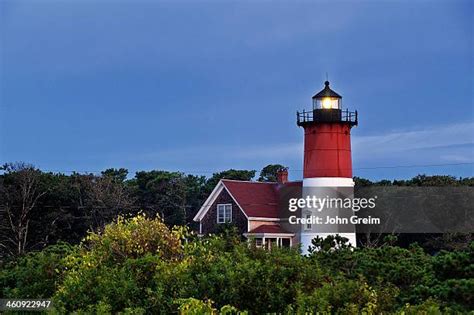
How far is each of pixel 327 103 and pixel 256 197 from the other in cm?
842

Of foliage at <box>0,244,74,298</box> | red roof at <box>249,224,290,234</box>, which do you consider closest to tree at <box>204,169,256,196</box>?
red roof at <box>249,224,290,234</box>

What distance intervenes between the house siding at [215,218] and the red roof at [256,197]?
0.35 m

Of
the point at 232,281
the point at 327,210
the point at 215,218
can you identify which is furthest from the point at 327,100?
the point at 232,281

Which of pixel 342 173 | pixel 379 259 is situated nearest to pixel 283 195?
pixel 342 173

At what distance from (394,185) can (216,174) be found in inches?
637

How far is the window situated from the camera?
4262 cm

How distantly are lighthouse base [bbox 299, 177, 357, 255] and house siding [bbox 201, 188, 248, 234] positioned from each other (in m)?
3.22

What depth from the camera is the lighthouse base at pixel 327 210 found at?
37375 mm

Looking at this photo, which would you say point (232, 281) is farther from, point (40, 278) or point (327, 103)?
point (327, 103)

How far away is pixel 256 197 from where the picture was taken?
142 ft

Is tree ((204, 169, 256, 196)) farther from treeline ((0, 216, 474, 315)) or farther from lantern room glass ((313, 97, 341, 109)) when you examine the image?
treeline ((0, 216, 474, 315))

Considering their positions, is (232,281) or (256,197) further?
(256,197)

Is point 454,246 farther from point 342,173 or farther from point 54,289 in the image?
point 54,289

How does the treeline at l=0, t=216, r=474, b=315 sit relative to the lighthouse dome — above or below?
below
